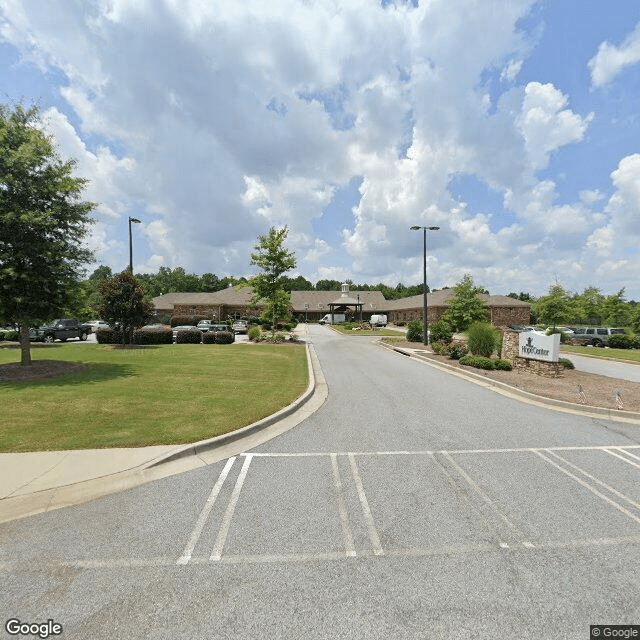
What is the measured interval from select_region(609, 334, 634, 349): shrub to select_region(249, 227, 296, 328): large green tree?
28.6 m

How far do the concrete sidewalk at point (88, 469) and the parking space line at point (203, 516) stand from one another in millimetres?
552

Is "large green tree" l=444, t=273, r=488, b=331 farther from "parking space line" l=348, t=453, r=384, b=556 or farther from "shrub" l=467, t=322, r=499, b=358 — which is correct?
"parking space line" l=348, t=453, r=384, b=556

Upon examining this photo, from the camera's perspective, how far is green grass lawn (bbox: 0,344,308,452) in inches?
251

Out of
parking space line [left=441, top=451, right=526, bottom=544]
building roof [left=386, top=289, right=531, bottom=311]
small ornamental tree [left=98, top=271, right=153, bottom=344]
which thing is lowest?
parking space line [left=441, top=451, right=526, bottom=544]

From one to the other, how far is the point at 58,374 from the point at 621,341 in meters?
39.4

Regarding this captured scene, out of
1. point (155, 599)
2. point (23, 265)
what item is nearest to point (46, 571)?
point (155, 599)

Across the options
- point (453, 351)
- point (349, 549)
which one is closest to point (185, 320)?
point (453, 351)

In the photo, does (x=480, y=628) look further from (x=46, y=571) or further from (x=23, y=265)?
(x=23, y=265)

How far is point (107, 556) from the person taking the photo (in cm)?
352

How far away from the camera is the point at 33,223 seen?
39.0 feet

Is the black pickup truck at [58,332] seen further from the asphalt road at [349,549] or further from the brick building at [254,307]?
the asphalt road at [349,549]

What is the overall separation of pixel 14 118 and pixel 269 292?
18.1 meters

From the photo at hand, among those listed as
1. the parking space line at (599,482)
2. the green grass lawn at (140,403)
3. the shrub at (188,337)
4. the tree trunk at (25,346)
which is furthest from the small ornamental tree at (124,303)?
the parking space line at (599,482)

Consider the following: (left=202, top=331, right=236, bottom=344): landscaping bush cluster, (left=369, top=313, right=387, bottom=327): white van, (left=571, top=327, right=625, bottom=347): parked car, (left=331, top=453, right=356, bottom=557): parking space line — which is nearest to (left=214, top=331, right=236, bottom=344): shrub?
(left=202, top=331, right=236, bottom=344): landscaping bush cluster
